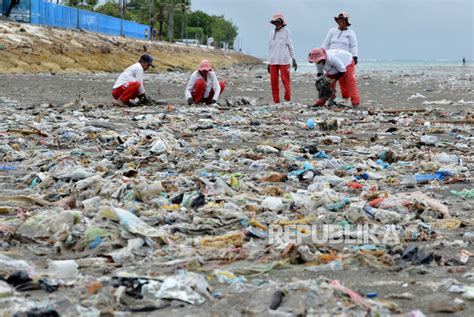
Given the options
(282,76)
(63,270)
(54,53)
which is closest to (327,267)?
(63,270)

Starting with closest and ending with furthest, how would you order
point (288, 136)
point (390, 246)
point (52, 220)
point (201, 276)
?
1. point (201, 276)
2. point (390, 246)
3. point (52, 220)
4. point (288, 136)

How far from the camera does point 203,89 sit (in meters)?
12.3

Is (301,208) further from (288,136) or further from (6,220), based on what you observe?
(288,136)

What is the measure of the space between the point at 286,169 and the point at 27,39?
25349 millimetres

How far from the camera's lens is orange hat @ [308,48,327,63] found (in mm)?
11384

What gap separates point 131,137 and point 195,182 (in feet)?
9.35

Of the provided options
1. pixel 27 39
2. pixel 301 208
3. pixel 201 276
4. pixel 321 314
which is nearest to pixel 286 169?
pixel 301 208

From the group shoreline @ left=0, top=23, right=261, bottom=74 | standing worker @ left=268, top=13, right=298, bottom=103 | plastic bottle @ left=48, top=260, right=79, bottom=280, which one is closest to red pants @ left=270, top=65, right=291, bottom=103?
standing worker @ left=268, top=13, right=298, bottom=103

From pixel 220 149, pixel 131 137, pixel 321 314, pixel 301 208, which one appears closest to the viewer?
pixel 321 314

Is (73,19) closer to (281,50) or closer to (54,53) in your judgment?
(54,53)

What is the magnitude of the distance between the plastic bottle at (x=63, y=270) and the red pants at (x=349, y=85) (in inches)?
358

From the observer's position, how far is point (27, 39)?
29.1m

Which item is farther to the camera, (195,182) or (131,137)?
(131,137)

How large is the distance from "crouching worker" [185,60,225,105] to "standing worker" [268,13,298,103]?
44.9 inches
